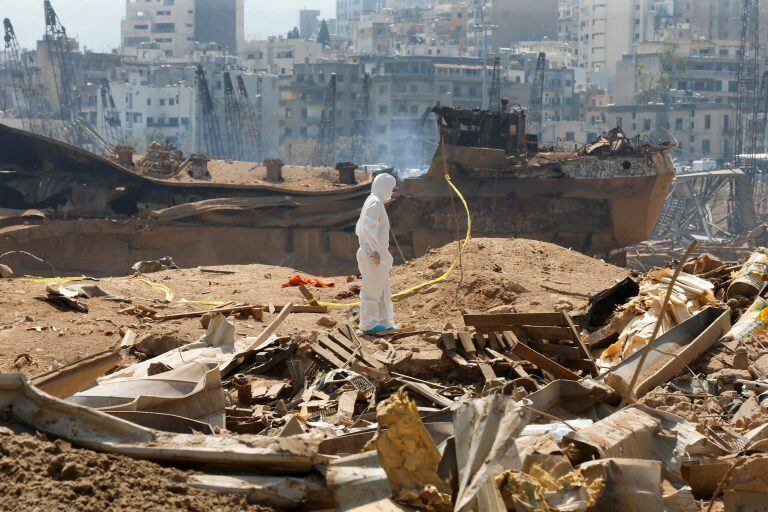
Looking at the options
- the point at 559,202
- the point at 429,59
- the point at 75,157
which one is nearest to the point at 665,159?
the point at 559,202

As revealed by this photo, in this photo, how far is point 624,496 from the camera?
493cm

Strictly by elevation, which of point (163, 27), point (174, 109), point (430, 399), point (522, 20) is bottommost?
point (430, 399)

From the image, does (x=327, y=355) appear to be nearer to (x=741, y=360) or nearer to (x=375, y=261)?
(x=375, y=261)

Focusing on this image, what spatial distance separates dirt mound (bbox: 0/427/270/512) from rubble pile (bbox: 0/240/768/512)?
0.04 feet

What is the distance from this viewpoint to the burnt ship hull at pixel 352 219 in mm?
28891

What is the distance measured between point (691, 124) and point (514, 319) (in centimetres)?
A: 7784

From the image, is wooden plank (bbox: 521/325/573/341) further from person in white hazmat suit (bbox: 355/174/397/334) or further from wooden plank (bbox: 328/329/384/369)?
person in white hazmat suit (bbox: 355/174/397/334)

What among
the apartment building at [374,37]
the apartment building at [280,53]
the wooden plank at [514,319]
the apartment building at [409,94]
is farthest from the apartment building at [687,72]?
the wooden plank at [514,319]

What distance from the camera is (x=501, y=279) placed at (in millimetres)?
13953

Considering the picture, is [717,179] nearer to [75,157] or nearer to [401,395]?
[75,157]

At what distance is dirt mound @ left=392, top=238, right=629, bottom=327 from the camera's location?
43.1 ft

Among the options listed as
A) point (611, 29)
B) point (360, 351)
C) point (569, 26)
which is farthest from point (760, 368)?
point (569, 26)

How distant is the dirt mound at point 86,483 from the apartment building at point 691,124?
80.3 meters

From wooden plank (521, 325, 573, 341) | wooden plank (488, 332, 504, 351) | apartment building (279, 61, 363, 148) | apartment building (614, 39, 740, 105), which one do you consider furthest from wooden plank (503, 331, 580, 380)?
apartment building (279, 61, 363, 148)
